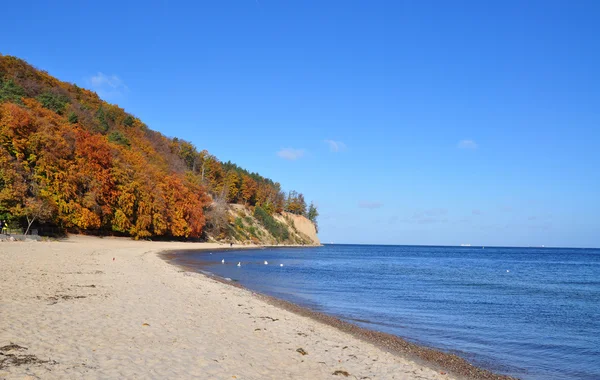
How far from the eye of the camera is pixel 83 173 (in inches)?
2051

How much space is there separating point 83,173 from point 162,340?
4885 cm

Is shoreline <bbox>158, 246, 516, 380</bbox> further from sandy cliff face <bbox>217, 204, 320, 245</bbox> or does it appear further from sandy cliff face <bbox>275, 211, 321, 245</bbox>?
sandy cliff face <bbox>275, 211, 321, 245</bbox>

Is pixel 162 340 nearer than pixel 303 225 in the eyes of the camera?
Yes

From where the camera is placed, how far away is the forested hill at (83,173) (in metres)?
43.5

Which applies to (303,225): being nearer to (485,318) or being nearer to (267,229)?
(267,229)

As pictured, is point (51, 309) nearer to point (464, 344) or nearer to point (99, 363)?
point (99, 363)

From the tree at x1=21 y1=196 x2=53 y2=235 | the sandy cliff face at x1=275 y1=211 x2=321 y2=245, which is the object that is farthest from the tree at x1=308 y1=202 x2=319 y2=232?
the tree at x1=21 y1=196 x2=53 y2=235

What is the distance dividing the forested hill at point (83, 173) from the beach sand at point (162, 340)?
1256 inches

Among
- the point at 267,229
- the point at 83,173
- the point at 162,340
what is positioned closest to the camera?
the point at 162,340

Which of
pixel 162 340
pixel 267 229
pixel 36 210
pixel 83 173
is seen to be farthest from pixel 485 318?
pixel 267 229

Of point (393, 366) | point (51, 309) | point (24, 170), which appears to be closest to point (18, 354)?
point (51, 309)

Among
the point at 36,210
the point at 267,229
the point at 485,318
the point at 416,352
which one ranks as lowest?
the point at 485,318

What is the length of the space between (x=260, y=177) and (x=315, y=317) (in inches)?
5382

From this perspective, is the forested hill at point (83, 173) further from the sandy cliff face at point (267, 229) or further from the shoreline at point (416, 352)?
the shoreline at point (416, 352)
